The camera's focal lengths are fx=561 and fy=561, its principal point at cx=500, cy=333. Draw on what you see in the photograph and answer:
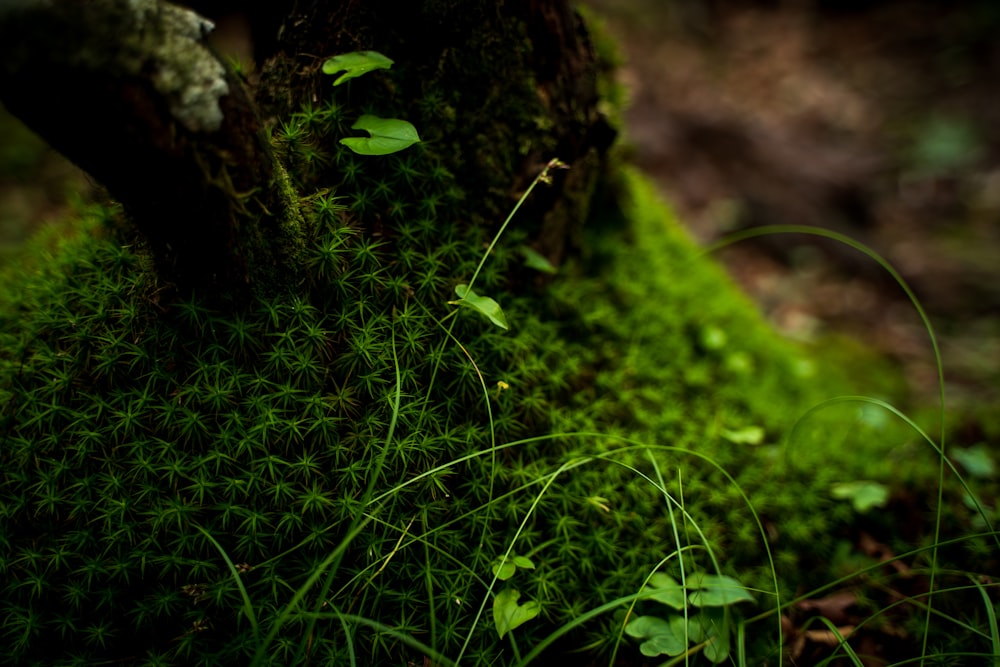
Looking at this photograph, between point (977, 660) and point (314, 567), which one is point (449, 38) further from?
point (977, 660)

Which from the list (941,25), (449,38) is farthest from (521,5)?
(941,25)

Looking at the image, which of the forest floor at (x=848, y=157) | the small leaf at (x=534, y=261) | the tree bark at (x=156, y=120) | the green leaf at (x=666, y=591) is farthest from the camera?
the forest floor at (x=848, y=157)

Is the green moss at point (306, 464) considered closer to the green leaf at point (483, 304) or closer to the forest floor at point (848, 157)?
the green leaf at point (483, 304)

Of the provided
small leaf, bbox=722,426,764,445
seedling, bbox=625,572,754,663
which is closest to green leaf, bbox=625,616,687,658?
seedling, bbox=625,572,754,663

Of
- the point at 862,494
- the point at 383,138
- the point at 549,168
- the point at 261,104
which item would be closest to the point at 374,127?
the point at 383,138

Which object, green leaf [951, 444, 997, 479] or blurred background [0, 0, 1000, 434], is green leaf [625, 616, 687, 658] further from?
blurred background [0, 0, 1000, 434]

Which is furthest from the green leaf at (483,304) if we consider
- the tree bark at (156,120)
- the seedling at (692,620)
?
the seedling at (692,620)
